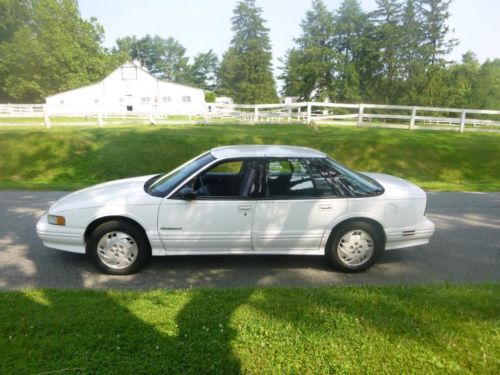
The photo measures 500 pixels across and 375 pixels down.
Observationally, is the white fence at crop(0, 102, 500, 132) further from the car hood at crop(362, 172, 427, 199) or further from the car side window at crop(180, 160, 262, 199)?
the car side window at crop(180, 160, 262, 199)

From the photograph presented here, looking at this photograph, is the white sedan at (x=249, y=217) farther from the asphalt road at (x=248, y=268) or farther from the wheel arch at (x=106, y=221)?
the asphalt road at (x=248, y=268)

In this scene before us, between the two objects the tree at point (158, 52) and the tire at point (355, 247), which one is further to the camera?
the tree at point (158, 52)

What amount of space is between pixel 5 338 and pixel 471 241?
622 centimetres

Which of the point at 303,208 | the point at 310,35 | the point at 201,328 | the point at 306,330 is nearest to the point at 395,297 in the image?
the point at 306,330

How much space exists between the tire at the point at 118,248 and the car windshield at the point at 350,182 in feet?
8.31

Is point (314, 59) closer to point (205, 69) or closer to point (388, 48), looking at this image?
point (388, 48)

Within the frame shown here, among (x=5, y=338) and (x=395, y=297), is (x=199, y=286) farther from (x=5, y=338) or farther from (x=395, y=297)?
(x=395, y=297)

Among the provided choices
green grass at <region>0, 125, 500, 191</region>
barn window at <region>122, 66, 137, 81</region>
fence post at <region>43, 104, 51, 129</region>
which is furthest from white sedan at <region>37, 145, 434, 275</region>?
barn window at <region>122, 66, 137, 81</region>

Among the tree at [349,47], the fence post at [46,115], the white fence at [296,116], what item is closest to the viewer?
the fence post at [46,115]

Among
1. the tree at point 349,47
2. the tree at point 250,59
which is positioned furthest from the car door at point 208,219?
the tree at point 250,59

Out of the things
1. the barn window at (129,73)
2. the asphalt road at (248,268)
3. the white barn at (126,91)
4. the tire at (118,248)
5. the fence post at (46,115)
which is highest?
the barn window at (129,73)

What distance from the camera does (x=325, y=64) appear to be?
53094mm

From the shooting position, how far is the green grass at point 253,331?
262 cm

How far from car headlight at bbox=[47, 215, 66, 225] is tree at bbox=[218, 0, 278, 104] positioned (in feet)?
Result: 190
